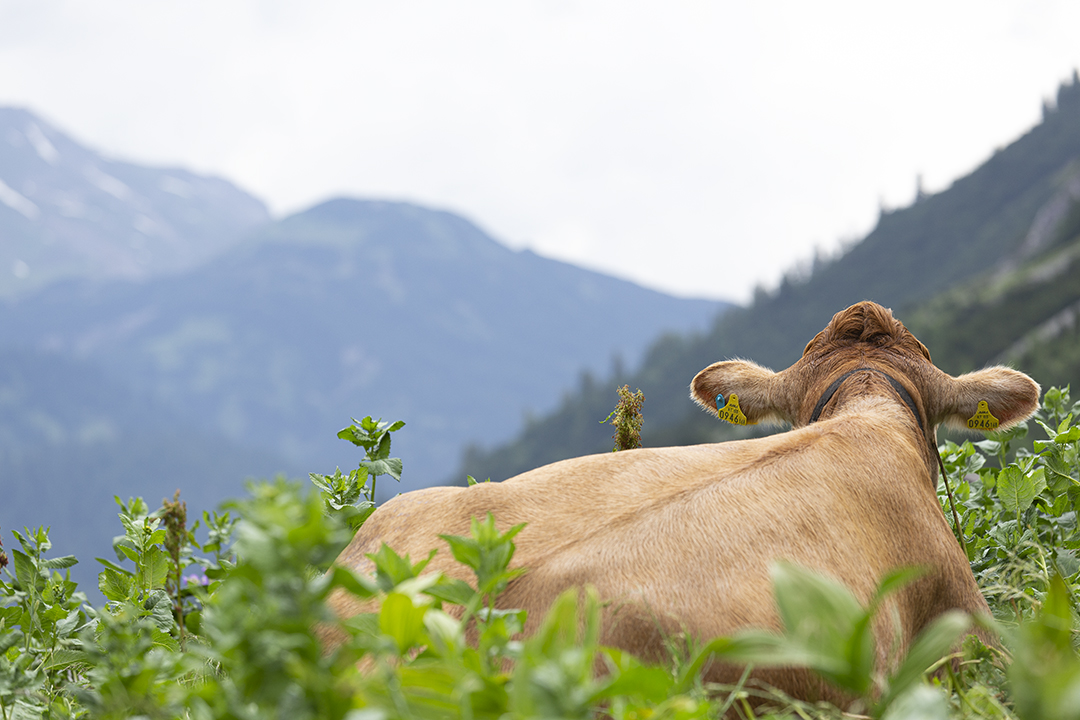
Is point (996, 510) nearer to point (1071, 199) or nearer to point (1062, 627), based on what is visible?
point (1062, 627)

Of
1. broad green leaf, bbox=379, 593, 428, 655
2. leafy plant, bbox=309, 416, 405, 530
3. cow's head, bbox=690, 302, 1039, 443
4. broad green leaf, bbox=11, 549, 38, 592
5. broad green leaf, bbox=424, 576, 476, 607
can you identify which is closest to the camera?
broad green leaf, bbox=379, 593, 428, 655

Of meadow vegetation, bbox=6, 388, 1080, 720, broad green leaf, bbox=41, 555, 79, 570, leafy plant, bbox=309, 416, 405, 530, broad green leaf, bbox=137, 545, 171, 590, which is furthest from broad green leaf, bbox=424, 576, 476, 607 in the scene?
broad green leaf, bbox=41, 555, 79, 570

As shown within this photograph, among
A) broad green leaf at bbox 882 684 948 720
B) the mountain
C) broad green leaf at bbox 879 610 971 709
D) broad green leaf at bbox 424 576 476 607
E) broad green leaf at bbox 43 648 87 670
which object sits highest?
the mountain

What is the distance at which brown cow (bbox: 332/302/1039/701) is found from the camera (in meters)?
2.83

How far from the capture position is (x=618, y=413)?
5.85 meters

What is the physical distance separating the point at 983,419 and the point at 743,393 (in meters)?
1.50

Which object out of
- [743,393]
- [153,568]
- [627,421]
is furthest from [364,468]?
[743,393]

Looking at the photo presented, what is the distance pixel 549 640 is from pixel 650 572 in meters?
1.35

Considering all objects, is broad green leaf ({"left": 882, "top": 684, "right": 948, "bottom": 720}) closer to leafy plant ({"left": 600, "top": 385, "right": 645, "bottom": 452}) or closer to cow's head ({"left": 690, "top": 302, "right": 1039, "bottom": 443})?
cow's head ({"left": 690, "top": 302, "right": 1039, "bottom": 443})

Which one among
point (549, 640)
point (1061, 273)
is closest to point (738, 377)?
point (549, 640)

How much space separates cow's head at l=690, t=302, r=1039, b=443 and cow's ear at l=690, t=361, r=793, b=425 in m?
0.02

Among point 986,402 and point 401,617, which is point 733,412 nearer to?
point 986,402

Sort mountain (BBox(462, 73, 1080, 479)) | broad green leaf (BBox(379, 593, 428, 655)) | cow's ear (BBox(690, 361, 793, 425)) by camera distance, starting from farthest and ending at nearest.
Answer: mountain (BBox(462, 73, 1080, 479))
cow's ear (BBox(690, 361, 793, 425))
broad green leaf (BBox(379, 593, 428, 655))

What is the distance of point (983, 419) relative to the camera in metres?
5.41
